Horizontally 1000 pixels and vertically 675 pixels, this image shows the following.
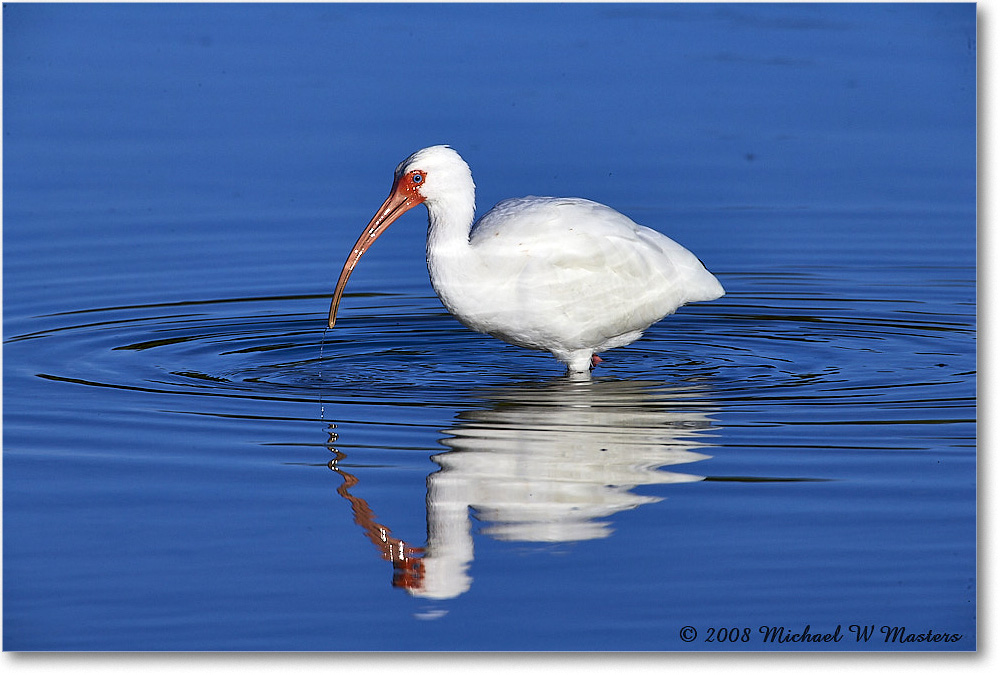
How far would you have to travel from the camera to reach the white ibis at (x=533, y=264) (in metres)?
10.3

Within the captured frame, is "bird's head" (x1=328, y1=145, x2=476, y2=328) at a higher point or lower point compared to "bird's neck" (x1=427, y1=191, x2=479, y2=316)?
higher

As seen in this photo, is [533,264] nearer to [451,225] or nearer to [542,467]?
[451,225]

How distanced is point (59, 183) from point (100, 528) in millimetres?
7499

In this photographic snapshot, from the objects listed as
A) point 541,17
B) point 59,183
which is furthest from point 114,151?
point 541,17

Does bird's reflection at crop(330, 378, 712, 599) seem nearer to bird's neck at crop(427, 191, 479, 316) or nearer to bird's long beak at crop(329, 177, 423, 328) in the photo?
bird's neck at crop(427, 191, 479, 316)

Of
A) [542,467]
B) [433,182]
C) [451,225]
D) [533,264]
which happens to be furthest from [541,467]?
[433,182]

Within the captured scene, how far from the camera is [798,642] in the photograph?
22.7ft

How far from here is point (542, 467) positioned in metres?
8.76

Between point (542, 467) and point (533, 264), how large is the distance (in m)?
1.89

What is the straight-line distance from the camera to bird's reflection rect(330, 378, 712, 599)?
786 cm

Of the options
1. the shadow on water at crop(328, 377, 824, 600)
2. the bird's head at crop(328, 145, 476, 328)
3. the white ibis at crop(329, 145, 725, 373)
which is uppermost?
the bird's head at crop(328, 145, 476, 328)

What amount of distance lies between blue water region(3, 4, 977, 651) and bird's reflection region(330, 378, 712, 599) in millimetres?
27

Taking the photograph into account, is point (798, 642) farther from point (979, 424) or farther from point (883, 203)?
point (883, 203)

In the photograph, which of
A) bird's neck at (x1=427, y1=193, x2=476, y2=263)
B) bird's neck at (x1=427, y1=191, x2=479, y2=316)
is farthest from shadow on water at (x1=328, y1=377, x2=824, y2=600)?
bird's neck at (x1=427, y1=193, x2=476, y2=263)
